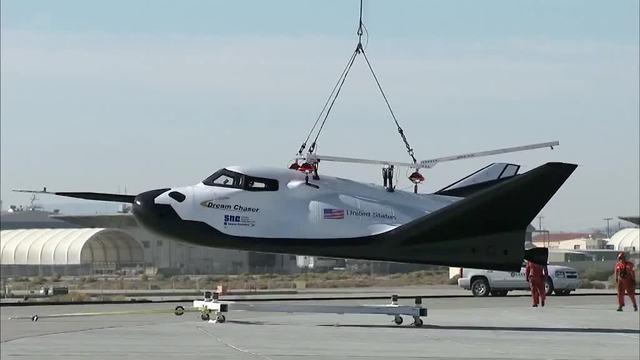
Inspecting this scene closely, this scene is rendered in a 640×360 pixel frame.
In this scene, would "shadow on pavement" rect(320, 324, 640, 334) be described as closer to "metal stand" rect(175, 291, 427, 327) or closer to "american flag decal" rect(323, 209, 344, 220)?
"metal stand" rect(175, 291, 427, 327)

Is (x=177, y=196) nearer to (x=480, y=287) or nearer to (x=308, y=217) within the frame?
(x=308, y=217)

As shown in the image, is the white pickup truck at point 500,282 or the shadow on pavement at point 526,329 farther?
the white pickup truck at point 500,282

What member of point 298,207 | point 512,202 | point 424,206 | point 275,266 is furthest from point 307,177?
point 275,266

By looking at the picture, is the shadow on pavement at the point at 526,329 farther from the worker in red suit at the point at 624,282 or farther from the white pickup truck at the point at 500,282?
the white pickup truck at the point at 500,282

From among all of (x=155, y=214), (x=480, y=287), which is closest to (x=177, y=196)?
(x=155, y=214)

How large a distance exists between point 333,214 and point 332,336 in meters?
4.54

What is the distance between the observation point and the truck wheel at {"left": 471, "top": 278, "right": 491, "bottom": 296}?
4216 cm

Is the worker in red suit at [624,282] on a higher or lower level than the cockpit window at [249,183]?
lower

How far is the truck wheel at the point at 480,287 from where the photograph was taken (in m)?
42.2

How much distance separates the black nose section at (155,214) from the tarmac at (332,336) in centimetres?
207

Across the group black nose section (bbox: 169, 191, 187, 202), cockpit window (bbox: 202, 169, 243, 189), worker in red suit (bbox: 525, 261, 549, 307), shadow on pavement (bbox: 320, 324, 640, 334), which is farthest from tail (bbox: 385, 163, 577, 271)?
worker in red suit (bbox: 525, 261, 549, 307)

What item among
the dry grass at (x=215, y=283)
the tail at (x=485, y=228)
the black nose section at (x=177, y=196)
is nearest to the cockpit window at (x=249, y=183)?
the black nose section at (x=177, y=196)

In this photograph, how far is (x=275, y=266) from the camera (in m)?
106

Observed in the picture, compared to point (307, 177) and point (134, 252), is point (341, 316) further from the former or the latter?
point (134, 252)
